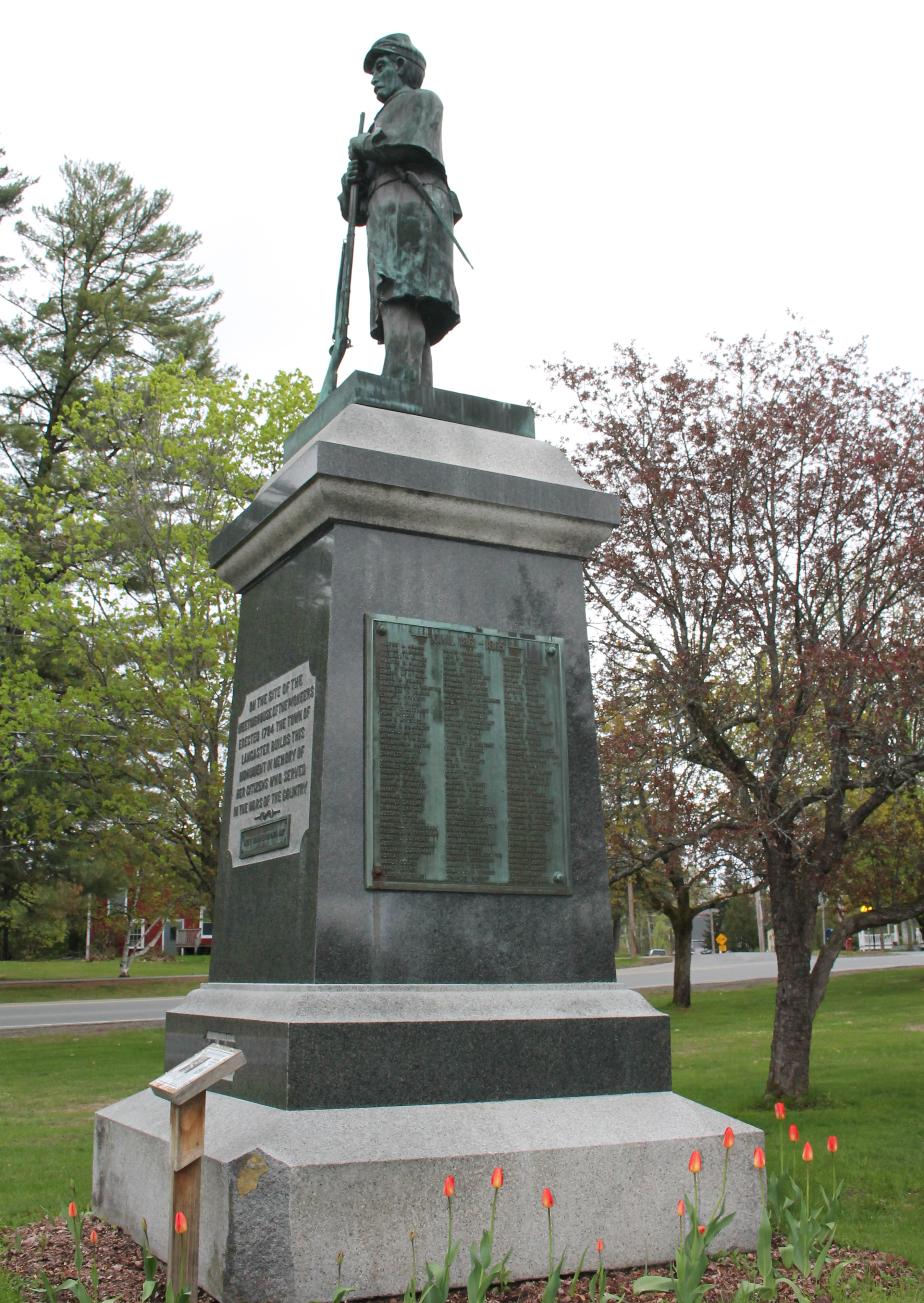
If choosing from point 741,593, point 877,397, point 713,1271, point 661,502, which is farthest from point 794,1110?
point 713,1271

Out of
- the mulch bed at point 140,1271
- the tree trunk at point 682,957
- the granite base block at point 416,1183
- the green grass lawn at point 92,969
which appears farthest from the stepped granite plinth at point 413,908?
the green grass lawn at point 92,969

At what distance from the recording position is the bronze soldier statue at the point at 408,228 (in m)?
7.10

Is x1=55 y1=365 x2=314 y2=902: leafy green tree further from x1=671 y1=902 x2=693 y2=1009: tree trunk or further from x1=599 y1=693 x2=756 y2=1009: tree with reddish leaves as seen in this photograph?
x1=671 y1=902 x2=693 y2=1009: tree trunk

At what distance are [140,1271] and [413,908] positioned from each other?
183cm

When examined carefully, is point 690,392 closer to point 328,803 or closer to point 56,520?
point 328,803

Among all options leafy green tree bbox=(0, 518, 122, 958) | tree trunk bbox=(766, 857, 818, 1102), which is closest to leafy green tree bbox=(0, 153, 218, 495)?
leafy green tree bbox=(0, 518, 122, 958)

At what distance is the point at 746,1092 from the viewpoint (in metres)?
14.0

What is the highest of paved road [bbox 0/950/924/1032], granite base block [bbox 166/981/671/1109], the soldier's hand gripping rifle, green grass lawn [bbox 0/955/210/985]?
the soldier's hand gripping rifle

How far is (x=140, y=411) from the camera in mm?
23859

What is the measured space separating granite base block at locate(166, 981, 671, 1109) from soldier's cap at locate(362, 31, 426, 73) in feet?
17.3

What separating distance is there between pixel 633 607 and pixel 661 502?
4.03 feet

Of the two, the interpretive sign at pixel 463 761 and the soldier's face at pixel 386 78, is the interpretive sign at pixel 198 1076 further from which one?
the soldier's face at pixel 386 78

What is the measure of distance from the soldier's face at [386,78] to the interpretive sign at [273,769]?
355cm

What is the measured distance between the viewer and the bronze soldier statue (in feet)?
23.3
